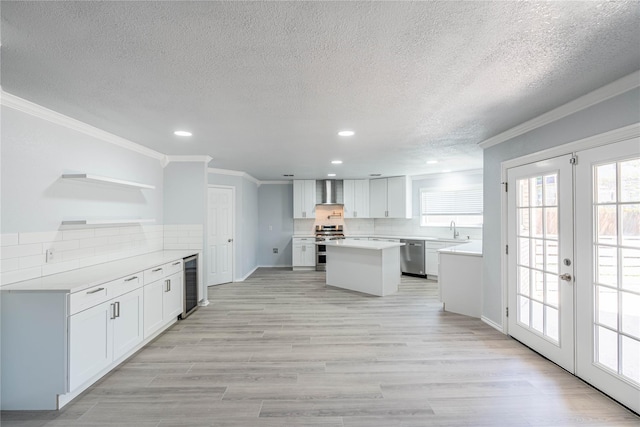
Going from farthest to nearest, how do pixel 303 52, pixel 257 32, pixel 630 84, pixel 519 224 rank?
pixel 519 224 → pixel 630 84 → pixel 303 52 → pixel 257 32

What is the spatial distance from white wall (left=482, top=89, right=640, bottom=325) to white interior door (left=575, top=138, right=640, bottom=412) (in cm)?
21

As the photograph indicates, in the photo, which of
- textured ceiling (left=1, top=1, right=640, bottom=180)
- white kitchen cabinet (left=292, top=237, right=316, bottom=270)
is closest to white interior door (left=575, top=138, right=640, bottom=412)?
textured ceiling (left=1, top=1, right=640, bottom=180)

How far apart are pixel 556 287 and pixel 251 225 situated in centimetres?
597

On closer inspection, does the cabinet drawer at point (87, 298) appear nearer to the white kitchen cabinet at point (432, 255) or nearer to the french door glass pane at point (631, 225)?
the french door glass pane at point (631, 225)

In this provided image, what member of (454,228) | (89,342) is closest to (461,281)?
(454,228)

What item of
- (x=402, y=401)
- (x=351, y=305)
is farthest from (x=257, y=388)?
(x=351, y=305)

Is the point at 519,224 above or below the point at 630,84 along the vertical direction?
below

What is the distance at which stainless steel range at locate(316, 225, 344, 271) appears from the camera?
7402 mm

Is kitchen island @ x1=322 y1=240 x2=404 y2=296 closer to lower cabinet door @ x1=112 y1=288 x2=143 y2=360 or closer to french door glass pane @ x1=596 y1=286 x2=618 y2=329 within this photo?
french door glass pane @ x1=596 y1=286 x2=618 y2=329

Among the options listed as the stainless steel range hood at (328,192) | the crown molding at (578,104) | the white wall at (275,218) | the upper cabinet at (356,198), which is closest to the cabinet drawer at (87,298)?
the crown molding at (578,104)

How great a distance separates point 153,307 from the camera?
→ 10.4 ft

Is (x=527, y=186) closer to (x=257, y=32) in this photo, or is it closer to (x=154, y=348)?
(x=257, y=32)

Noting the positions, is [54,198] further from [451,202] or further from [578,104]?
[451,202]

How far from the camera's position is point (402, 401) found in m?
2.17
